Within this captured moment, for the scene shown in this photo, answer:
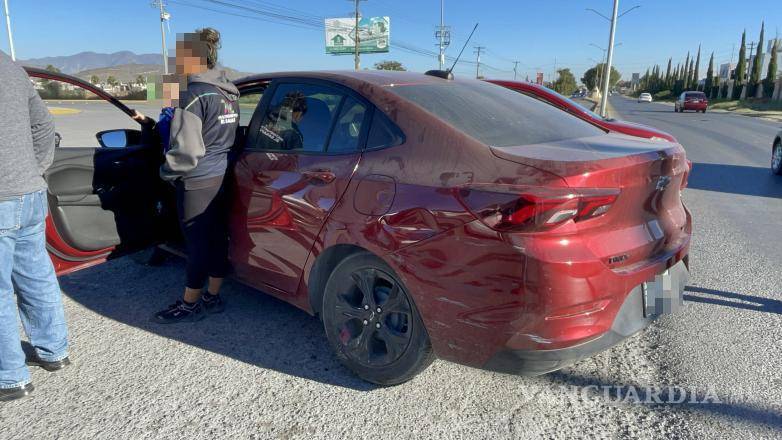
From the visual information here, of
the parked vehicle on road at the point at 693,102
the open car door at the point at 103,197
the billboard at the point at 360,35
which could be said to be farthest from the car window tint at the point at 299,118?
the billboard at the point at 360,35

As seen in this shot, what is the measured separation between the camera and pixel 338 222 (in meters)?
2.77

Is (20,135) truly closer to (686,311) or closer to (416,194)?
(416,194)

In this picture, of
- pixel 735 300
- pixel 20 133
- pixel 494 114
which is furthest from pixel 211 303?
pixel 735 300

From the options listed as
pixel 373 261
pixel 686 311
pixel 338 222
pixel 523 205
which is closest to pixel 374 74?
pixel 338 222

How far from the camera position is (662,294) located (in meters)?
2.56

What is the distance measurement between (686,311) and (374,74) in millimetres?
2668

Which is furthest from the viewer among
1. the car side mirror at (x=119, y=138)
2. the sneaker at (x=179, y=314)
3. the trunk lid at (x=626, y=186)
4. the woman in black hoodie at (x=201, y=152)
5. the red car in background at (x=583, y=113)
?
the red car in background at (x=583, y=113)

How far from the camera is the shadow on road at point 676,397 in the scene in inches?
101

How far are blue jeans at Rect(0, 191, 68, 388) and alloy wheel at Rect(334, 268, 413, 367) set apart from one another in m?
1.58

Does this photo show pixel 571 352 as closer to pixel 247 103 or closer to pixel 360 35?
pixel 247 103

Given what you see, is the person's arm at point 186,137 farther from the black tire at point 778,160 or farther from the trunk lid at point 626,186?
the black tire at point 778,160

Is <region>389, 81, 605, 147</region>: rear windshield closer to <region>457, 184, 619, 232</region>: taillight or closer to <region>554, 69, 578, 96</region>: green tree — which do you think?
<region>457, 184, 619, 232</region>: taillight

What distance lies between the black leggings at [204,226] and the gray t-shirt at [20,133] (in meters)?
0.77

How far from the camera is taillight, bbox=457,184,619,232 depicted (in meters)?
2.16
